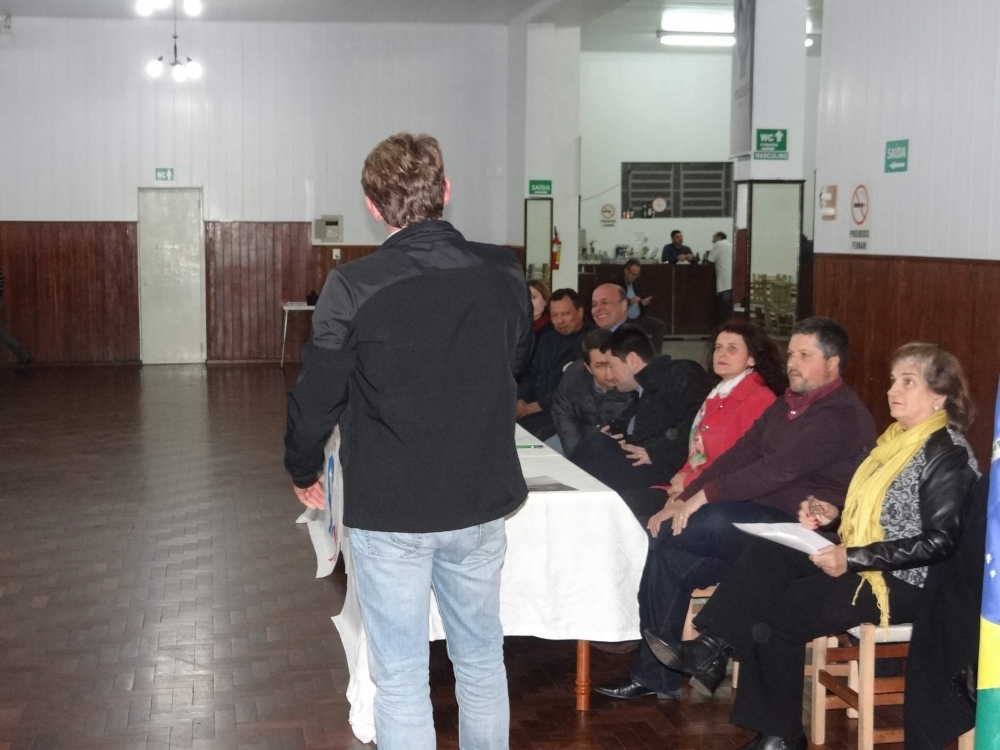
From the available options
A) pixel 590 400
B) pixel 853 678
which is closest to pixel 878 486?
pixel 853 678

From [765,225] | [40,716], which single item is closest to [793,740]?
[40,716]

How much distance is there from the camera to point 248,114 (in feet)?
46.7

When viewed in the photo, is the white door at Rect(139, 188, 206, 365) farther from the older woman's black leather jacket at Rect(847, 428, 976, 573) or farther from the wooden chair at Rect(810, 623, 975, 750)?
the older woman's black leather jacket at Rect(847, 428, 976, 573)

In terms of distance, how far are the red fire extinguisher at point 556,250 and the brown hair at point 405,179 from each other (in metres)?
10.9

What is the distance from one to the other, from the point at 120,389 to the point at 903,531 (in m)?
10.2

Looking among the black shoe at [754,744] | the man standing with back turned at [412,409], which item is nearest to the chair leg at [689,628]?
the black shoe at [754,744]

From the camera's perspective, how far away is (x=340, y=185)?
47.6 feet

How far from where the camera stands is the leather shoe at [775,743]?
10.8ft

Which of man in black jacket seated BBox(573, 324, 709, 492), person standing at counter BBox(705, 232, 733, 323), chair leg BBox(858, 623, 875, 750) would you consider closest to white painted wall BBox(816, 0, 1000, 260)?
man in black jacket seated BBox(573, 324, 709, 492)

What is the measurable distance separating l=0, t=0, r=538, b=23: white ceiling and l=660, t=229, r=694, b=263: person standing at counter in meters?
4.57

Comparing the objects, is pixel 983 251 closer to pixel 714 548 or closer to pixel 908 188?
pixel 908 188

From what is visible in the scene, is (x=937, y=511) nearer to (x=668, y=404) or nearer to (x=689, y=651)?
(x=689, y=651)

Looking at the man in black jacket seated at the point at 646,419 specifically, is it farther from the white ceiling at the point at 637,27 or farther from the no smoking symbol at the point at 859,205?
the white ceiling at the point at 637,27

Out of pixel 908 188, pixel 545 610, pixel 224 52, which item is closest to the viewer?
pixel 545 610
